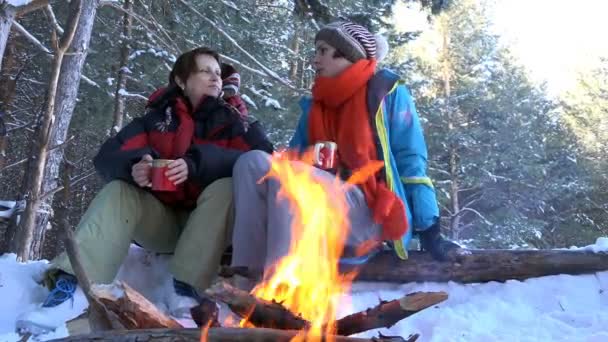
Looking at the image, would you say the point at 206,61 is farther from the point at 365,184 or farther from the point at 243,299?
the point at 243,299

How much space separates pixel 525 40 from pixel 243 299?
69.4 feet

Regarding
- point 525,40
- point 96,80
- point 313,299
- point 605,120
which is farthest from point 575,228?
point 313,299

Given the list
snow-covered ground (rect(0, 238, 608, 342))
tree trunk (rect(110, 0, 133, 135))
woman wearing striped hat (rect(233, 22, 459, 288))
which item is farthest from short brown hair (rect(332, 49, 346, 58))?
tree trunk (rect(110, 0, 133, 135))

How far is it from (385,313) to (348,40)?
1818 mm

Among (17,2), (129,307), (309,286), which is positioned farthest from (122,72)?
(129,307)

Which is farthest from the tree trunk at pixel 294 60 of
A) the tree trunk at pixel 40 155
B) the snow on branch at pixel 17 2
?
the snow on branch at pixel 17 2

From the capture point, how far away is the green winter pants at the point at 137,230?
2.52m

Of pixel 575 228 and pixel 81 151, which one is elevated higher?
pixel 81 151

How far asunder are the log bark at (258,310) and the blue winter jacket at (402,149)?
3.92 feet

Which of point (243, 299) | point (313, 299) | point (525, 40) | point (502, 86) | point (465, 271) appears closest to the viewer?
point (243, 299)

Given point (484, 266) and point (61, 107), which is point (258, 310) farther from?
point (61, 107)

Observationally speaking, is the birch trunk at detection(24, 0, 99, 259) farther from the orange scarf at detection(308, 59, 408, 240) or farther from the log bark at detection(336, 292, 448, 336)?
the log bark at detection(336, 292, 448, 336)

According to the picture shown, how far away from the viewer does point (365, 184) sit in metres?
2.75

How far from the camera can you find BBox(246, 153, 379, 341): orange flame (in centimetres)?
209
